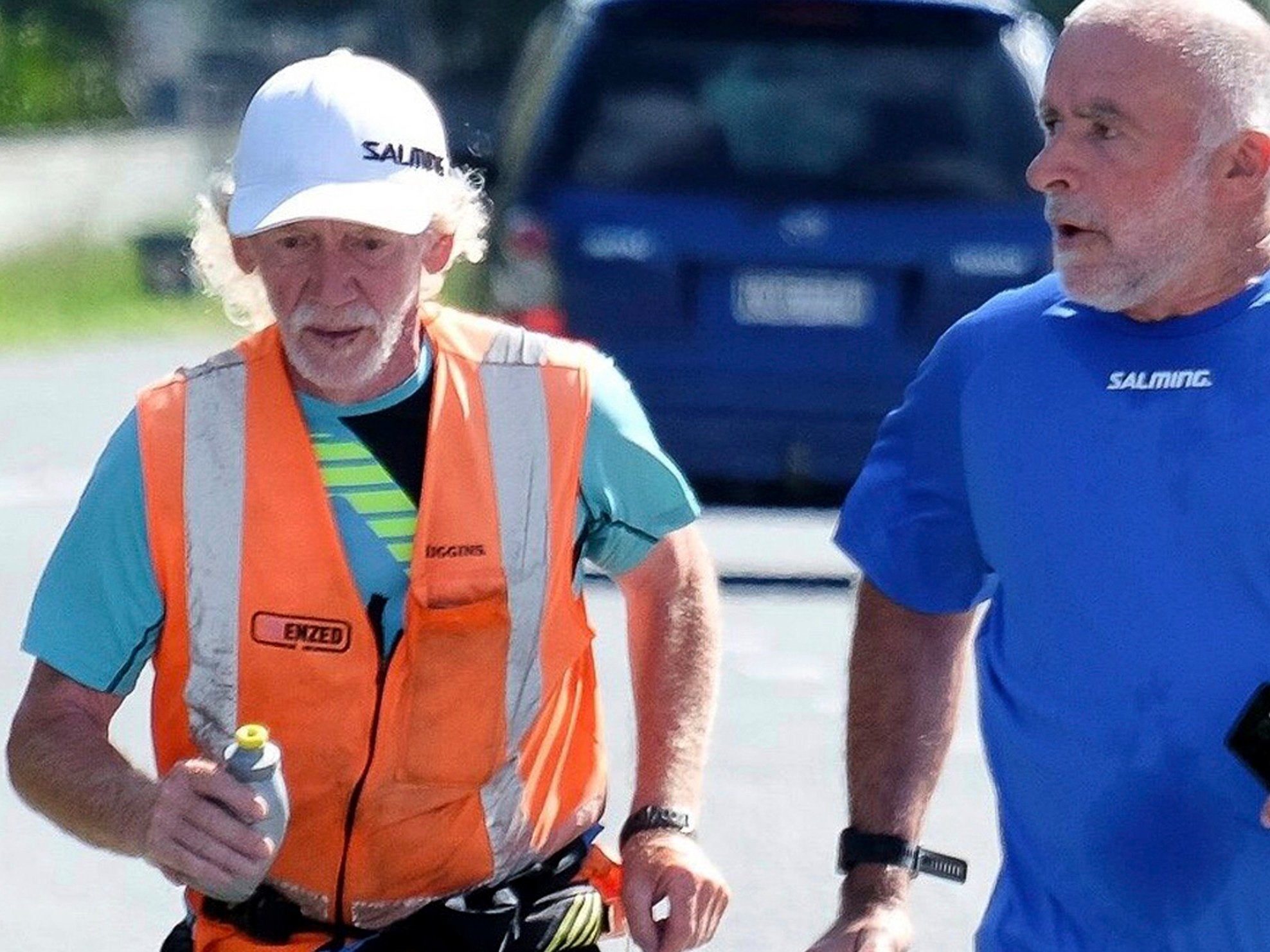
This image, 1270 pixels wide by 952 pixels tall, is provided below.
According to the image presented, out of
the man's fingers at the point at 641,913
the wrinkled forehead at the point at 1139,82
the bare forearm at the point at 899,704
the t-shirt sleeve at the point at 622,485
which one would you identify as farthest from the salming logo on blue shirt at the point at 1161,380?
the man's fingers at the point at 641,913

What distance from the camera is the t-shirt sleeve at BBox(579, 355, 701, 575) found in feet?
13.9

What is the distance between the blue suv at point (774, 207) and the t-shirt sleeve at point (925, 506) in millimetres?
6878

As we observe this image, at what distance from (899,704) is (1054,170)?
733 millimetres

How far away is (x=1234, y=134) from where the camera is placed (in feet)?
12.9

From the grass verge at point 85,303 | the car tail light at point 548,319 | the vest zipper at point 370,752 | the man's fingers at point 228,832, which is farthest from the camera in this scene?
the grass verge at point 85,303

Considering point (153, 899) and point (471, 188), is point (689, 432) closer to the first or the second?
point (153, 899)

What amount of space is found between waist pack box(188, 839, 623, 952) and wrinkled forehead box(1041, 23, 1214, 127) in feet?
3.80

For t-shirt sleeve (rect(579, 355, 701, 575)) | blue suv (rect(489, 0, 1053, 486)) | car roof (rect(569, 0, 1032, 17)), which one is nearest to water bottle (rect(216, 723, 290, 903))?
t-shirt sleeve (rect(579, 355, 701, 575))

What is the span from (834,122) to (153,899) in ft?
14.7

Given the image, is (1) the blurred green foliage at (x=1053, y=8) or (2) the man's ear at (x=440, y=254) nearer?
(2) the man's ear at (x=440, y=254)

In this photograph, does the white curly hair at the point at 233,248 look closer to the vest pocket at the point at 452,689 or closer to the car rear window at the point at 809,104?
the vest pocket at the point at 452,689

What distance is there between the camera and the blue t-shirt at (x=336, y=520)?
13.4 feet

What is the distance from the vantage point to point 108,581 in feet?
13.4

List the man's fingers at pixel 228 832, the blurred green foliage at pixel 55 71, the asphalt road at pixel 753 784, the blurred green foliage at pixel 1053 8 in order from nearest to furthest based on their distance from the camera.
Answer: the man's fingers at pixel 228 832 → the asphalt road at pixel 753 784 → the blurred green foliage at pixel 55 71 → the blurred green foliage at pixel 1053 8
